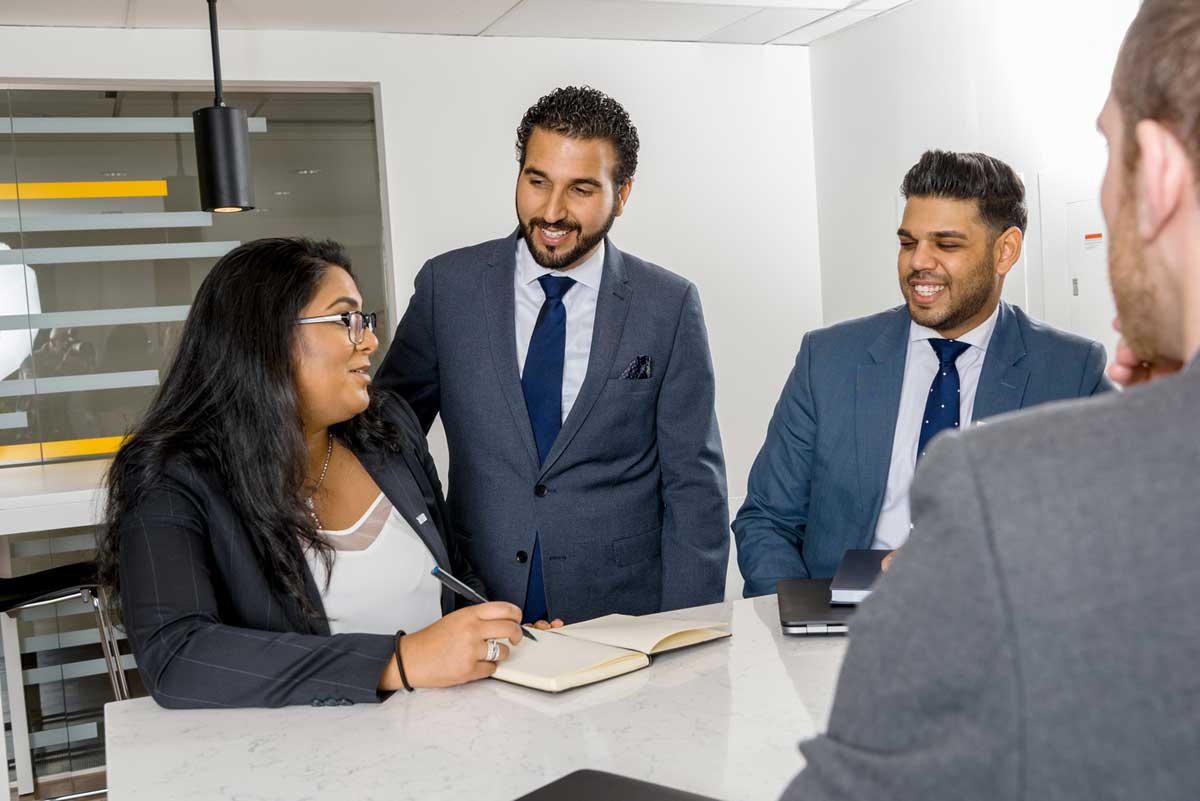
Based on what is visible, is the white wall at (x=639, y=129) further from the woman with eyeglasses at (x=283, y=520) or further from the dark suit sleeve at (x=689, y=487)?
the woman with eyeglasses at (x=283, y=520)

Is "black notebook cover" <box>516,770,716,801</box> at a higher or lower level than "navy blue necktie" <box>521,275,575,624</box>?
lower

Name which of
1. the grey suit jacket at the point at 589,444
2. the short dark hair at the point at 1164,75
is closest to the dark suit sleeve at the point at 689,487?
the grey suit jacket at the point at 589,444

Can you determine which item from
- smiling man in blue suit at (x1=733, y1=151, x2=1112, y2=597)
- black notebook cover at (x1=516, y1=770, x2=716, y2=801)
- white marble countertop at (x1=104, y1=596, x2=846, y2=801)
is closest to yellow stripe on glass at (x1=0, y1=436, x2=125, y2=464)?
smiling man in blue suit at (x1=733, y1=151, x2=1112, y2=597)

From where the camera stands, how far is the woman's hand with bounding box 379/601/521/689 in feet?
4.94

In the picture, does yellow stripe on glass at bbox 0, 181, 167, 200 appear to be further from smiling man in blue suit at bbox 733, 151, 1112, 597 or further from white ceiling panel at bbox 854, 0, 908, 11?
smiling man in blue suit at bbox 733, 151, 1112, 597

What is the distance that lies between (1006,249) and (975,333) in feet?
0.64

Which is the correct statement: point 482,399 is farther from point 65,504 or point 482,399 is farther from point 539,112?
point 65,504

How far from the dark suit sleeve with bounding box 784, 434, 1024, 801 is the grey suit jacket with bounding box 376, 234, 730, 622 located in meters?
1.79

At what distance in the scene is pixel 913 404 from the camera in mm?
2354

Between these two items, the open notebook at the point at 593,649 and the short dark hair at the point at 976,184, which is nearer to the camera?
the open notebook at the point at 593,649

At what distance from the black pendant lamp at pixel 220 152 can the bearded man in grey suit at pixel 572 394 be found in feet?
4.67

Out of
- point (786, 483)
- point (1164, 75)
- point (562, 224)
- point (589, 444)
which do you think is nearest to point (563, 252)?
point (562, 224)

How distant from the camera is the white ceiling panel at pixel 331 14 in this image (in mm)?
3855

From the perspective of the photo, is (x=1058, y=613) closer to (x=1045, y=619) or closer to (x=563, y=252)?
(x=1045, y=619)
